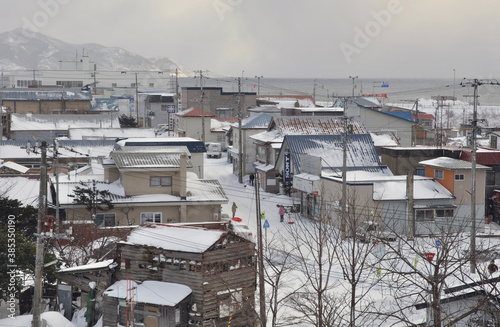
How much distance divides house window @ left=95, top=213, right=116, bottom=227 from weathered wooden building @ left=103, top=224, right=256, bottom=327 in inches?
306

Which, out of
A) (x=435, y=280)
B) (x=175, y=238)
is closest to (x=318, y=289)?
(x=435, y=280)

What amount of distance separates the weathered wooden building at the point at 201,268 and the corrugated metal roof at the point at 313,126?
70.9 feet

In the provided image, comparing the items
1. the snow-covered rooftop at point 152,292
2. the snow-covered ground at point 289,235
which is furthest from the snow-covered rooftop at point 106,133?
the snow-covered rooftop at point 152,292

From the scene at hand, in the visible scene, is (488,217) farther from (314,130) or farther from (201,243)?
(201,243)

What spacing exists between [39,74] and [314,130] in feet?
258

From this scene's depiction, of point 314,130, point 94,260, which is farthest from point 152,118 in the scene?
point 94,260

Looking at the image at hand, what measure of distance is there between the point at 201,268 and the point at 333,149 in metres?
18.5

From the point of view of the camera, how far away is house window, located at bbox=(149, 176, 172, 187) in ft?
85.1

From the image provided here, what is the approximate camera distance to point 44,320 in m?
14.5

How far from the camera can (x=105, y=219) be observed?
25125mm

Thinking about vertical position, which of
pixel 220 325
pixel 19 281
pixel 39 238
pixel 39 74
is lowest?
pixel 220 325

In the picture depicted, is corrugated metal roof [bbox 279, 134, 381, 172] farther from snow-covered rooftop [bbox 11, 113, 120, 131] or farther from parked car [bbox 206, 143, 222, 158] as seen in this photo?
snow-covered rooftop [bbox 11, 113, 120, 131]

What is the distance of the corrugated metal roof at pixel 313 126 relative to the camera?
38.4m

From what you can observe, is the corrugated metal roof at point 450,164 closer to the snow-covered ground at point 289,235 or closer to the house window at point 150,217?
the snow-covered ground at point 289,235
